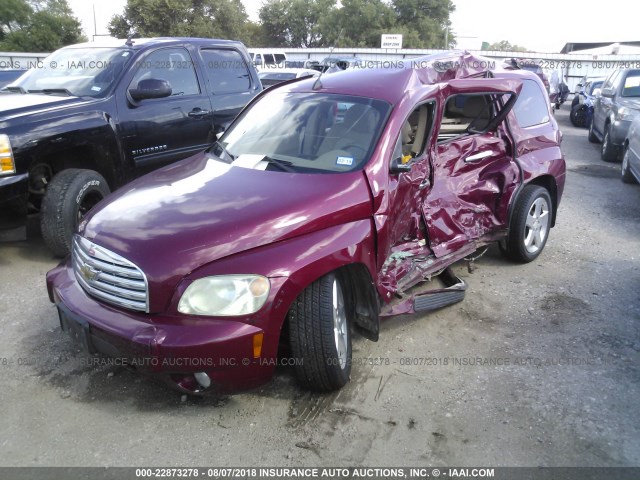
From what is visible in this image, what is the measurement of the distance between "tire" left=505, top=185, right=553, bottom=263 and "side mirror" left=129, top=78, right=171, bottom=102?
11.8 feet

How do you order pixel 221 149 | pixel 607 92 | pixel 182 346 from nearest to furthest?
pixel 182 346
pixel 221 149
pixel 607 92

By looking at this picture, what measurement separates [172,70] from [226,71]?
848mm

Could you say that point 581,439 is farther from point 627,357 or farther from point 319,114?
point 319,114

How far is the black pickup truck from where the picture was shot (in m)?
4.62

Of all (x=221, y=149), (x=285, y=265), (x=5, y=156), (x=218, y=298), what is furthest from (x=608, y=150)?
(x=5, y=156)

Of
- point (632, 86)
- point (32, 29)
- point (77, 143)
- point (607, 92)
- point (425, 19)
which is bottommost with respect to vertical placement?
point (77, 143)

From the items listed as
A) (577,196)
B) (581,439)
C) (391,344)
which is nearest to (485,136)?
(391,344)

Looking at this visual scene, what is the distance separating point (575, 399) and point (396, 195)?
5.37 feet

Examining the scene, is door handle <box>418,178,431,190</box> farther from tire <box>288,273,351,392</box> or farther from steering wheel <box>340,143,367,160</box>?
tire <box>288,273,351,392</box>

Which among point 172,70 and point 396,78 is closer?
point 396,78

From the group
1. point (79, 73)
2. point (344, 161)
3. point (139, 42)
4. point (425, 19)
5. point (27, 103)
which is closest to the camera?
point (344, 161)

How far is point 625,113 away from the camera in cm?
953

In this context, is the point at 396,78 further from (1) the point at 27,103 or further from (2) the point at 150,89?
(1) the point at 27,103

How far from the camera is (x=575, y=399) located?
3.15 metres
